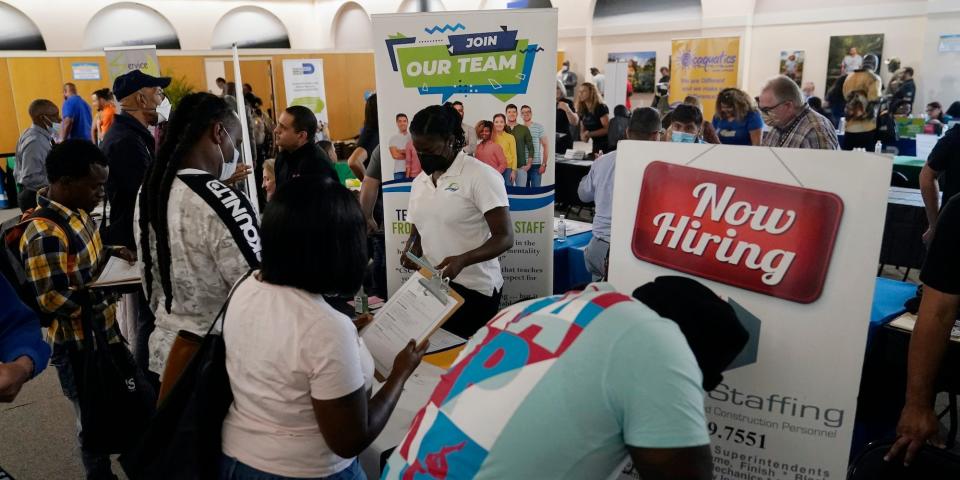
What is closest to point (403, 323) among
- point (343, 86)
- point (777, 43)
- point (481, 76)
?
point (481, 76)

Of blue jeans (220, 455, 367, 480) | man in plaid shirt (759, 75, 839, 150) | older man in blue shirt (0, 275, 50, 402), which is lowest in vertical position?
blue jeans (220, 455, 367, 480)

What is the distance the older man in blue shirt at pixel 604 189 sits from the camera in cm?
342

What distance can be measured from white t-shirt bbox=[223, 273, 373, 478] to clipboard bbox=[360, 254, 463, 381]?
563 mm

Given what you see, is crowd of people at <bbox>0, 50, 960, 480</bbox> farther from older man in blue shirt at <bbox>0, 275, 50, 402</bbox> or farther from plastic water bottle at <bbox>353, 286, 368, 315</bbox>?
plastic water bottle at <bbox>353, 286, 368, 315</bbox>

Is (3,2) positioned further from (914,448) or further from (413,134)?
(914,448)

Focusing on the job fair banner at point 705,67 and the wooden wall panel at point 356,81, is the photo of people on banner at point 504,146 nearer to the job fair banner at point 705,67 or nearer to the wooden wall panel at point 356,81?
the job fair banner at point 705,67

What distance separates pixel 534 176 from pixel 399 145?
0.70 meters

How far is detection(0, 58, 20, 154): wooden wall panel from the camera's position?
401 inches

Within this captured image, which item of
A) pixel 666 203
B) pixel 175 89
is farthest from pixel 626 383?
pixel 175 89

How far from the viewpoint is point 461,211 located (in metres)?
2.52

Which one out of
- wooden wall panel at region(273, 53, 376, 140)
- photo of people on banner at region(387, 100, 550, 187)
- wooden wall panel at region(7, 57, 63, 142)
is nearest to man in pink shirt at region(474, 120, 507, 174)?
photo of people on banner at region(387, 100, 550, 187)

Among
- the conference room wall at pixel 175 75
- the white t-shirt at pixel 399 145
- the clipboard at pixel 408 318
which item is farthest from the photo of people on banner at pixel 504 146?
the conference room wall at pixel 175 75

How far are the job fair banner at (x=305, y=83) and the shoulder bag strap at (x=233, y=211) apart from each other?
30.2 ft

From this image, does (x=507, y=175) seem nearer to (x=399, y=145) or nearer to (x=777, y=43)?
(x=399, y=145)
